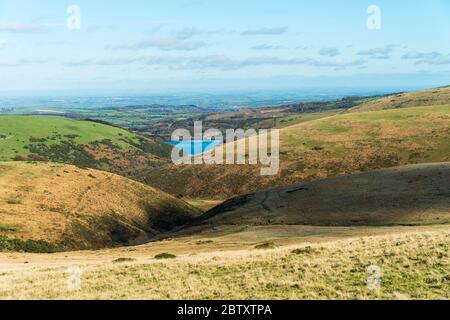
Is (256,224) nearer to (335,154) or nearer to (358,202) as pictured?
(358,202)

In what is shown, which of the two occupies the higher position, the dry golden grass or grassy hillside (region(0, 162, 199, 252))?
the dry golden grass

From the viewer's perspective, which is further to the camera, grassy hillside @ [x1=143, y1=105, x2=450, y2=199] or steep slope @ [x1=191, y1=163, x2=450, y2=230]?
grassy hillside @ [x1=143, y1=105, x2=450, y2=199]

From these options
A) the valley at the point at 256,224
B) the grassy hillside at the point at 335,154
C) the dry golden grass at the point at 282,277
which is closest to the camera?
the dry golden grass at the point at 282,277

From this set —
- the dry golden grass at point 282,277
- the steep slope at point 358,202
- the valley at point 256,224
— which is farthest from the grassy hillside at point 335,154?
the dry golden grass at point 282,277

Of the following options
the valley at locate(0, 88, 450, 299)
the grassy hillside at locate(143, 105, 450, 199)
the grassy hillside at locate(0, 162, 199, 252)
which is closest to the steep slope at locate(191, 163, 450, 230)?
the valley at locate(0, 88, 450, 299)

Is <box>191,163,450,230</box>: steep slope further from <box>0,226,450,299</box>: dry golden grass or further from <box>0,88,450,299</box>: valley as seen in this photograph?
<box>0,226,450,299</box>: dry golden grass

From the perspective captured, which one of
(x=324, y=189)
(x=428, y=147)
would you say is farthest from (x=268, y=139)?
(x=324, y=189)

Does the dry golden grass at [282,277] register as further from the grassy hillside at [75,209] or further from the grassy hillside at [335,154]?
the grassy hillside at [335,154]
